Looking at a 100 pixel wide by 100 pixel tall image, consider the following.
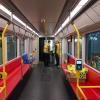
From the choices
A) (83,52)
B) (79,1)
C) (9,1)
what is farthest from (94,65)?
(9,1)

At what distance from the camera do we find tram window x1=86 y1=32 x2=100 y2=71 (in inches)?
244

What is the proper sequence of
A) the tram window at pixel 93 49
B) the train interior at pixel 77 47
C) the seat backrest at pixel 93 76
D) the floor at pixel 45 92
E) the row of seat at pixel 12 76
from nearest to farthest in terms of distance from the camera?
the train interior at pixel 77 47 < the seat backrest at pixel 93 76 < the row of seat at pixel 12 76 < the tram window at pixel 93 49 < the floor at pixel 45 92

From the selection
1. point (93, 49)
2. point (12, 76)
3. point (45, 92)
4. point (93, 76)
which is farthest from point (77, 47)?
point (12, 76)

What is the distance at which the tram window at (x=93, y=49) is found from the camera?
6202 mm

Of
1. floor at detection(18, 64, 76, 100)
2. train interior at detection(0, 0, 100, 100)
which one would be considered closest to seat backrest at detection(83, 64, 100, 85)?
train interior at detection(0, 0, 100, 100)

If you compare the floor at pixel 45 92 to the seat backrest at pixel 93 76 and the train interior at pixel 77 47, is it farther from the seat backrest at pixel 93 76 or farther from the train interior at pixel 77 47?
the seat backrest at pixel 93 76

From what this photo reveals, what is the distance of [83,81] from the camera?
6465 millimetres

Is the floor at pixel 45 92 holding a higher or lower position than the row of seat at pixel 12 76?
lower

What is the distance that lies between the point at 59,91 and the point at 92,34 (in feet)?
7.41

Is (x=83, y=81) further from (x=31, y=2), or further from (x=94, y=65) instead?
(x=31, y=2)

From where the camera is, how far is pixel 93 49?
6688 mm

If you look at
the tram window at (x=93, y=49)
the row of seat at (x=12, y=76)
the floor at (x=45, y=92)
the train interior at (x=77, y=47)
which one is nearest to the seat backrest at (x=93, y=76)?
the train interior at (x=77, y=47)

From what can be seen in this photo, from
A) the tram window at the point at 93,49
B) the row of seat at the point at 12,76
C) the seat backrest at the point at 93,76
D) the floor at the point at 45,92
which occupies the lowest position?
the floor at the point at 45,92

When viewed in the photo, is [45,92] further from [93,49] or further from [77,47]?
[77,47]
